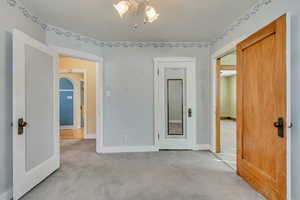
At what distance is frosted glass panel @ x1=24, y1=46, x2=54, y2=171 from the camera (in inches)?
88.1

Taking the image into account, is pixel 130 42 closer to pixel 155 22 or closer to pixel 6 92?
pixel 155 22

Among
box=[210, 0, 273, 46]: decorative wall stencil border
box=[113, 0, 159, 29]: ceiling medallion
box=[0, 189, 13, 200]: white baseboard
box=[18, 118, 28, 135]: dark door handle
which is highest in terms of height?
box=[210, 0, 273, 46]: decorative wall stencil border

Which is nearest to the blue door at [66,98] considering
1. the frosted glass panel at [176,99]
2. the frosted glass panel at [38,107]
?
the frosted glass panel at [38,107]

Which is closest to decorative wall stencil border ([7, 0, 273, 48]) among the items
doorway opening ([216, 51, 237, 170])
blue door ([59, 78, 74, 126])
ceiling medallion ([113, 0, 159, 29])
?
doorway opening ([216, 51, 237, 170])

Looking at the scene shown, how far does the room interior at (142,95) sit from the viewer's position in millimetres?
1938

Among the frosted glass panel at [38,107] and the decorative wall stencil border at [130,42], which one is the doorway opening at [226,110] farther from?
the frosted glass panel at [38,107]

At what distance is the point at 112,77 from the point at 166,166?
7.25 ft

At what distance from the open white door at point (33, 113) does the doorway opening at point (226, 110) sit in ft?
10.3

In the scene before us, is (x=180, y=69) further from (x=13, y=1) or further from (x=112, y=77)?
(x=13, y=1)

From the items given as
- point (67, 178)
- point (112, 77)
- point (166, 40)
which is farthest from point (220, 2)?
point (67, 178)

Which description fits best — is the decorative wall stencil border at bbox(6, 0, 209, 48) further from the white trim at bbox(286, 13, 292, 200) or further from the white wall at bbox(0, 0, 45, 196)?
the white trim at bbox(286, 13, 292, 200)

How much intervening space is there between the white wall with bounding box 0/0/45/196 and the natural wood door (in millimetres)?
3091

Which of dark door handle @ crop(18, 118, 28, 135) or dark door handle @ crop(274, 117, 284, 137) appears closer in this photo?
dark door handle @ crop(274, 117, 284, 137)

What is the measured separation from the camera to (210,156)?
3.45 m
